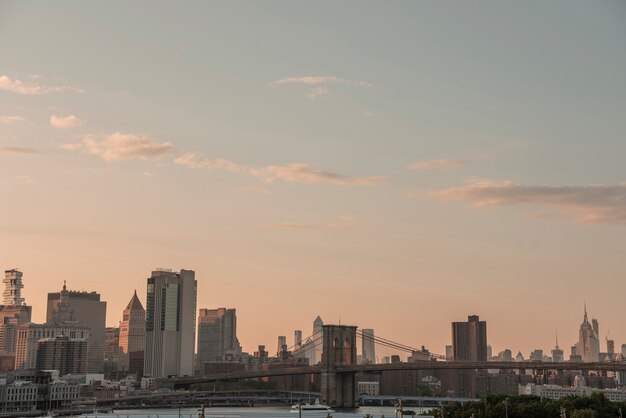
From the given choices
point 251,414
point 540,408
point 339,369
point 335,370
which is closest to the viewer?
point 540,408

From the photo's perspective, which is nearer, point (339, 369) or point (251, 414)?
point (251, 414)

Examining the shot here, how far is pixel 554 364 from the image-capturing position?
118m

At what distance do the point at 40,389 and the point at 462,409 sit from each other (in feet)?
236

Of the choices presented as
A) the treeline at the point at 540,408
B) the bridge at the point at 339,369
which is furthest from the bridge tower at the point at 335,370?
the treeline at the point at 540,408

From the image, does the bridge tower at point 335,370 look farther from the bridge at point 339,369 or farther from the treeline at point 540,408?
the treeline at point 540,408

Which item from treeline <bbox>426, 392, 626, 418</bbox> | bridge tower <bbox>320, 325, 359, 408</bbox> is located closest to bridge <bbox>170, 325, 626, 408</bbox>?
bridge tower <bbox>320, 325, 359, 408</bbox>

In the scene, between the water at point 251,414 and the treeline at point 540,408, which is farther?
the water at point 251,414

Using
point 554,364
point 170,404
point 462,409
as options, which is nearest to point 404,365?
point 554,364

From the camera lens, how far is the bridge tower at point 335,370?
144125 mm

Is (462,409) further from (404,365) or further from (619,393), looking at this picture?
(619,393)

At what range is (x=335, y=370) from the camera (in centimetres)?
14475

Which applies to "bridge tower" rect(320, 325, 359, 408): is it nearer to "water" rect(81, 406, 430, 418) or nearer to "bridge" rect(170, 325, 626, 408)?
"bridge" rect(170, 325, 626, 408)

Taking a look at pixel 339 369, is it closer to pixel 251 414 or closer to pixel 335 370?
pixel 335 370

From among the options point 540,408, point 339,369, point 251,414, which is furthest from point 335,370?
point 540,408
